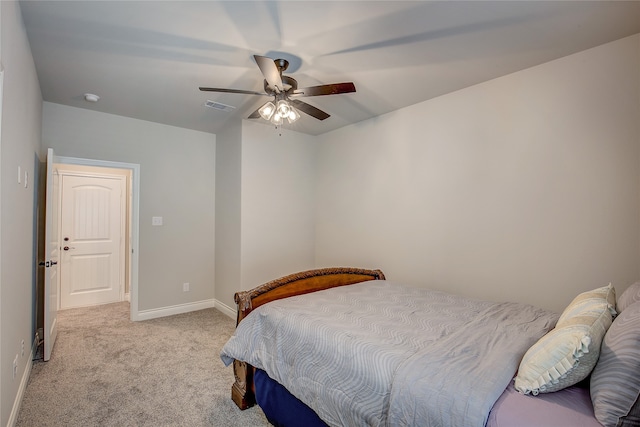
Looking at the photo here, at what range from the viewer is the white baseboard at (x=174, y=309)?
398 cm

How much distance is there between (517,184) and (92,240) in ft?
18.4

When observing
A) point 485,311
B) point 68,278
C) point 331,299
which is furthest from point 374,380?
point 68,278

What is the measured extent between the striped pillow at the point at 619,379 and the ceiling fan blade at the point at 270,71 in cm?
213

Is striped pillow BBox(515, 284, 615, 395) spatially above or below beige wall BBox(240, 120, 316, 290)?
below

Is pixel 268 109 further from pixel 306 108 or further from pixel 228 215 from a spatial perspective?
pixel 228 215

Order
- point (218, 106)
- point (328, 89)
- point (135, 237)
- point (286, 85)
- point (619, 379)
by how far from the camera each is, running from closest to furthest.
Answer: point (619, 379)
point (328, 89)
point (286, 85)
point (218, 106)
point (135, 237)

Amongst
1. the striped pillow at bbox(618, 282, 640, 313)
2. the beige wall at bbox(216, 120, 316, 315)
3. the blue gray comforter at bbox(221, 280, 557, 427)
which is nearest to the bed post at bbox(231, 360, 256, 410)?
the blue gray comforter at bbox(221, 280, 557, 427)

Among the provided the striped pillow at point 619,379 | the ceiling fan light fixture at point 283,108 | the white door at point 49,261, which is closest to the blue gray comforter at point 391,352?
the striped pillow at point 619,379

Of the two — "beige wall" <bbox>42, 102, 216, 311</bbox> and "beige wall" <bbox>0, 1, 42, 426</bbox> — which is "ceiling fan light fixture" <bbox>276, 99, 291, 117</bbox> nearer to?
"beige wall" <bbox>0, 1, 42, 426</bbox>

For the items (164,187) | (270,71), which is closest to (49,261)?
(164,187)

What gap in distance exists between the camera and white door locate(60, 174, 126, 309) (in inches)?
180

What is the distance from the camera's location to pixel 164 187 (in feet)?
13.6

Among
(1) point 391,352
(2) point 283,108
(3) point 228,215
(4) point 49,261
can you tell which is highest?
(2) point 283,108

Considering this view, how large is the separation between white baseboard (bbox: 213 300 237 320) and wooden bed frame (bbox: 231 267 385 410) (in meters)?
1.79
